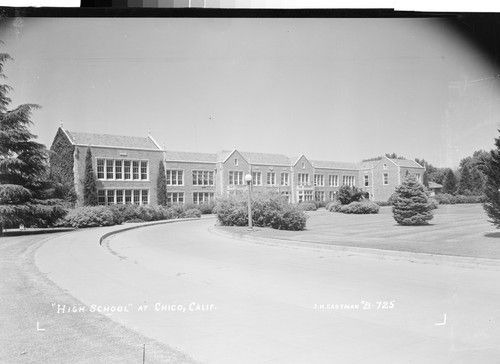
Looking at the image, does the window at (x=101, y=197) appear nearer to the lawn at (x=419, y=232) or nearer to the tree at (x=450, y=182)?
the lawn at (x=419, y=232)

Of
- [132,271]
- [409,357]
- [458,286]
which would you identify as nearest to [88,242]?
[132,271]


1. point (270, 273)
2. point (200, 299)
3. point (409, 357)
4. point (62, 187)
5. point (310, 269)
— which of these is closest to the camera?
point (409, 357)

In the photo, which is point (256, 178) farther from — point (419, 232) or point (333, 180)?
point (419, 232)

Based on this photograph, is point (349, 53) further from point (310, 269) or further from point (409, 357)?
point (409, 357)

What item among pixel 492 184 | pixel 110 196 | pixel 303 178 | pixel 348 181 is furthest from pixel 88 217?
pixel 492 184

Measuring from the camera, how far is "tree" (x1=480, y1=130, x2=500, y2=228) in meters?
2.71

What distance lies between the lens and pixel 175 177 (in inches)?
114

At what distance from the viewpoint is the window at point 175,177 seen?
278 centimetres

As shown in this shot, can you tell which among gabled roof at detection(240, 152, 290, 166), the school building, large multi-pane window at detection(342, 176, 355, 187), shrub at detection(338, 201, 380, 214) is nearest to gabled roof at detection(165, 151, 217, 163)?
the school building

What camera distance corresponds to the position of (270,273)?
2.94m

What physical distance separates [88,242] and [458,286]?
2637 mm

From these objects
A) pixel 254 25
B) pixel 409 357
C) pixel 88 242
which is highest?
pixel 254 25

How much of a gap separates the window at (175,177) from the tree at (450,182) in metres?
1.87

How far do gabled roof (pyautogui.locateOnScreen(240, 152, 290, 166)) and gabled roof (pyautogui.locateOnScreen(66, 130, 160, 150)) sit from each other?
25.8 inches
